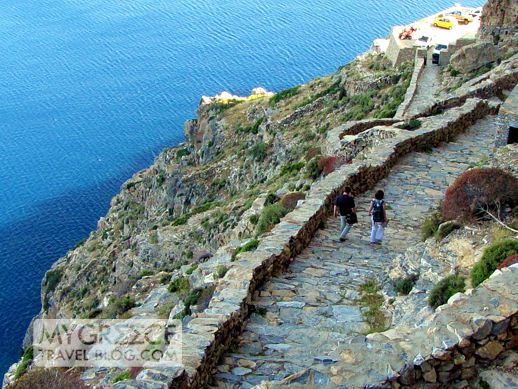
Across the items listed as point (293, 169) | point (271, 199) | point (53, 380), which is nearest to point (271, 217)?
point (271, 199)

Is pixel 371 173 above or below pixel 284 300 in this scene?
above

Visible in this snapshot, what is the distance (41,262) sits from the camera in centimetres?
6481

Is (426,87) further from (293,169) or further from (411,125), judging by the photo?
(411,125)

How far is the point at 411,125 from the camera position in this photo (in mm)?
25484

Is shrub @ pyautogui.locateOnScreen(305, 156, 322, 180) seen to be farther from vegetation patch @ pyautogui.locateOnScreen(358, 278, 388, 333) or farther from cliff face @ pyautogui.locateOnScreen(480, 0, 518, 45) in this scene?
cliff face @ pyautogui.locateOnScreen(480, 0, 518, 45)

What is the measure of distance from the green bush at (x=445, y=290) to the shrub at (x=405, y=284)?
1317mm

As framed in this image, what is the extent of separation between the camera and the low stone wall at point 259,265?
1016 cm

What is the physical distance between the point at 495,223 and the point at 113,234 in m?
44.3

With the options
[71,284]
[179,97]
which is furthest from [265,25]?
[71,284]

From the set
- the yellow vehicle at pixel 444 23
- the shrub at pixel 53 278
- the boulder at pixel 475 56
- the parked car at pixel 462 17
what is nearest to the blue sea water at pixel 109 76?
the shrub at pixel 53 278

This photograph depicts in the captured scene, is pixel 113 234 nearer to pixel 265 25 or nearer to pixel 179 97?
pixel 179 97

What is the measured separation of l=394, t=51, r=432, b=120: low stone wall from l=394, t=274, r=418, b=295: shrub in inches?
727

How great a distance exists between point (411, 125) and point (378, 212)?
35.7ft

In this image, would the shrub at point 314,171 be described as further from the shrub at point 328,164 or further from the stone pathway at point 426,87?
the stone pathway at point 426,87
